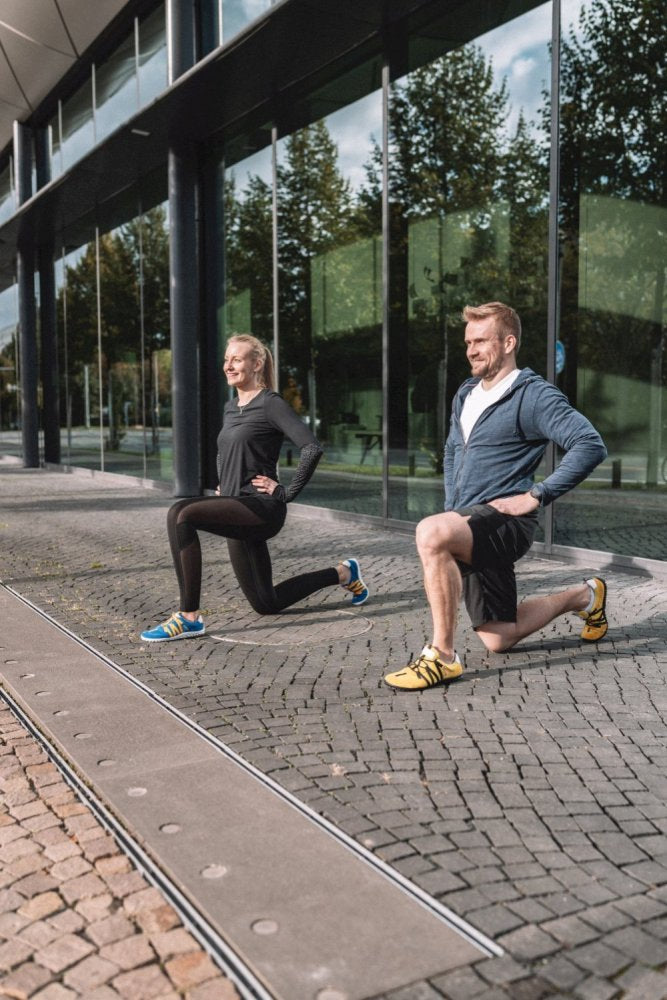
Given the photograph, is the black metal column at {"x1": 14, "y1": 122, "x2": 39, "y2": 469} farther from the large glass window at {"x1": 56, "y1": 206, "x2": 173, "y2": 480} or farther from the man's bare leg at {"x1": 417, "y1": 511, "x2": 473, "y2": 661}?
the man's bare leg at {"x1": 417, "y1": 511, "x2": 473, "y2": 661}

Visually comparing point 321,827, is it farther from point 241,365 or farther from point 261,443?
point 241,365

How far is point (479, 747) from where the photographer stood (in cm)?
366

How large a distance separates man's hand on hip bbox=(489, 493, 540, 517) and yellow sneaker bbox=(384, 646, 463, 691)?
2.41 ft

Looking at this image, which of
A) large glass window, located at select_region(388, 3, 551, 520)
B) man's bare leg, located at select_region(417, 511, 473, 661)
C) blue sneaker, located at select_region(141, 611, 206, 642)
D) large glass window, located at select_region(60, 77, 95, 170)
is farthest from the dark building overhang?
blue sneaker, located at select_region(141, 611, 206, 642)

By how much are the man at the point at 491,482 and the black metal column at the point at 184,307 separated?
10.5m

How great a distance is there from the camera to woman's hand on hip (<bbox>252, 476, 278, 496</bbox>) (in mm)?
5523

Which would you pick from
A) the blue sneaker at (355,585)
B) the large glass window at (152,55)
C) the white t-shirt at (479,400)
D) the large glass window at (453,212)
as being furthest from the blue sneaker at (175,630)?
the large glass window at (152,55)

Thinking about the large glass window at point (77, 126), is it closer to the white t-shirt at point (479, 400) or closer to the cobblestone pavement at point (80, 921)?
the white t-shirt at point (479, 400)

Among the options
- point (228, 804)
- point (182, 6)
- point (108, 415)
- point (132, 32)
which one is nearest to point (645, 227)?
point (228, 804)

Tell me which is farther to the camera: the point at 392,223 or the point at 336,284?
the point at 336,284

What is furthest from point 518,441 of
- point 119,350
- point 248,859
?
point 119,350

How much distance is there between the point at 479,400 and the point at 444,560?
33.2 inches

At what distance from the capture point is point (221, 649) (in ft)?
17.3

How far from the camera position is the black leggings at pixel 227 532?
537 cm
